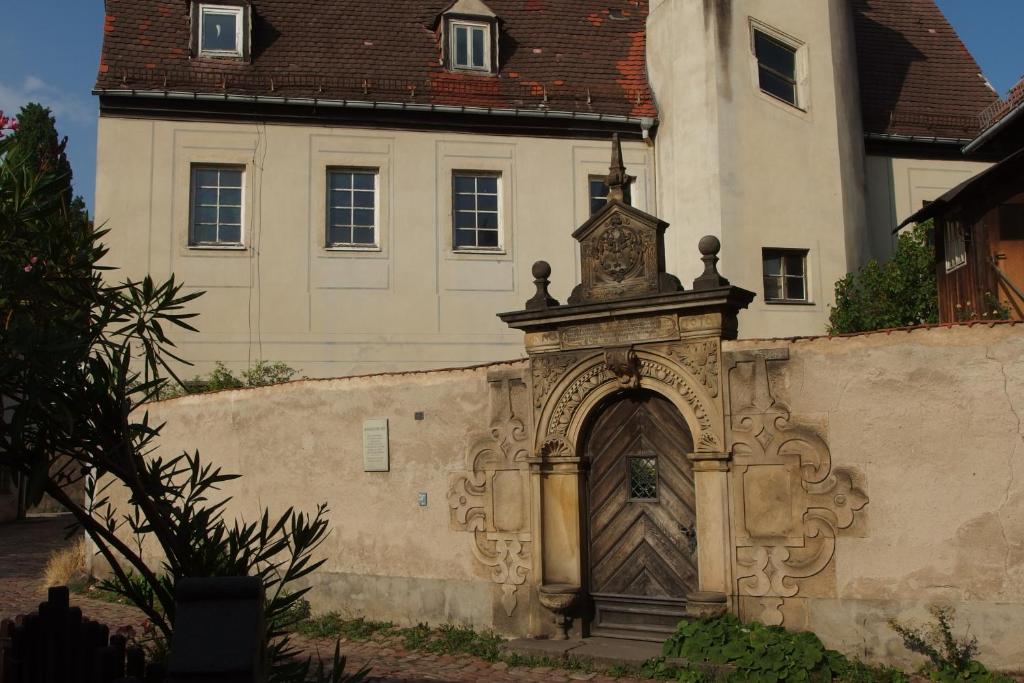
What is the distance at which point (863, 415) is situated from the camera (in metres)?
8.47

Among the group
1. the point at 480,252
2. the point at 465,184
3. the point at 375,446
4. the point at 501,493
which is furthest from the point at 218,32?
the point at 501,493

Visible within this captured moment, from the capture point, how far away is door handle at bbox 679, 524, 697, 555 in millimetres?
9336

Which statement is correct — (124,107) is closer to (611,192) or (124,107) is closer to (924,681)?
(611,192)

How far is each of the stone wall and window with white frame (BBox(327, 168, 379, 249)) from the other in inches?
258

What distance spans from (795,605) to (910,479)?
4.56 feet

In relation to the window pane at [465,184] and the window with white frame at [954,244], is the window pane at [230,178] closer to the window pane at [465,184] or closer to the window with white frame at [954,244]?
the window pane at [465,184]

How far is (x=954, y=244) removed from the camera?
13.3 metres

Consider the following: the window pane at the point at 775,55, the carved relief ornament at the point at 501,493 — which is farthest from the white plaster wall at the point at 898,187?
the carved relief ornament at the point at 501,493

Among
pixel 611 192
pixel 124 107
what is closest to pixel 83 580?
pixel 124 107

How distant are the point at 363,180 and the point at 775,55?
7169 mm

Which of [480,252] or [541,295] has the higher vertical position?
[480,252]

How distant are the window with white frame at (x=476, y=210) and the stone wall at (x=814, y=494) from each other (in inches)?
264

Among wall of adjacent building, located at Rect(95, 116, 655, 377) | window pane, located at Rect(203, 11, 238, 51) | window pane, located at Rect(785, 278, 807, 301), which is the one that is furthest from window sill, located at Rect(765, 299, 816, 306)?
window pane, located at Rect(203, 11, 238, 51)

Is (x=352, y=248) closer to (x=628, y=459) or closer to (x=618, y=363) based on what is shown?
(x=618, y=363)
